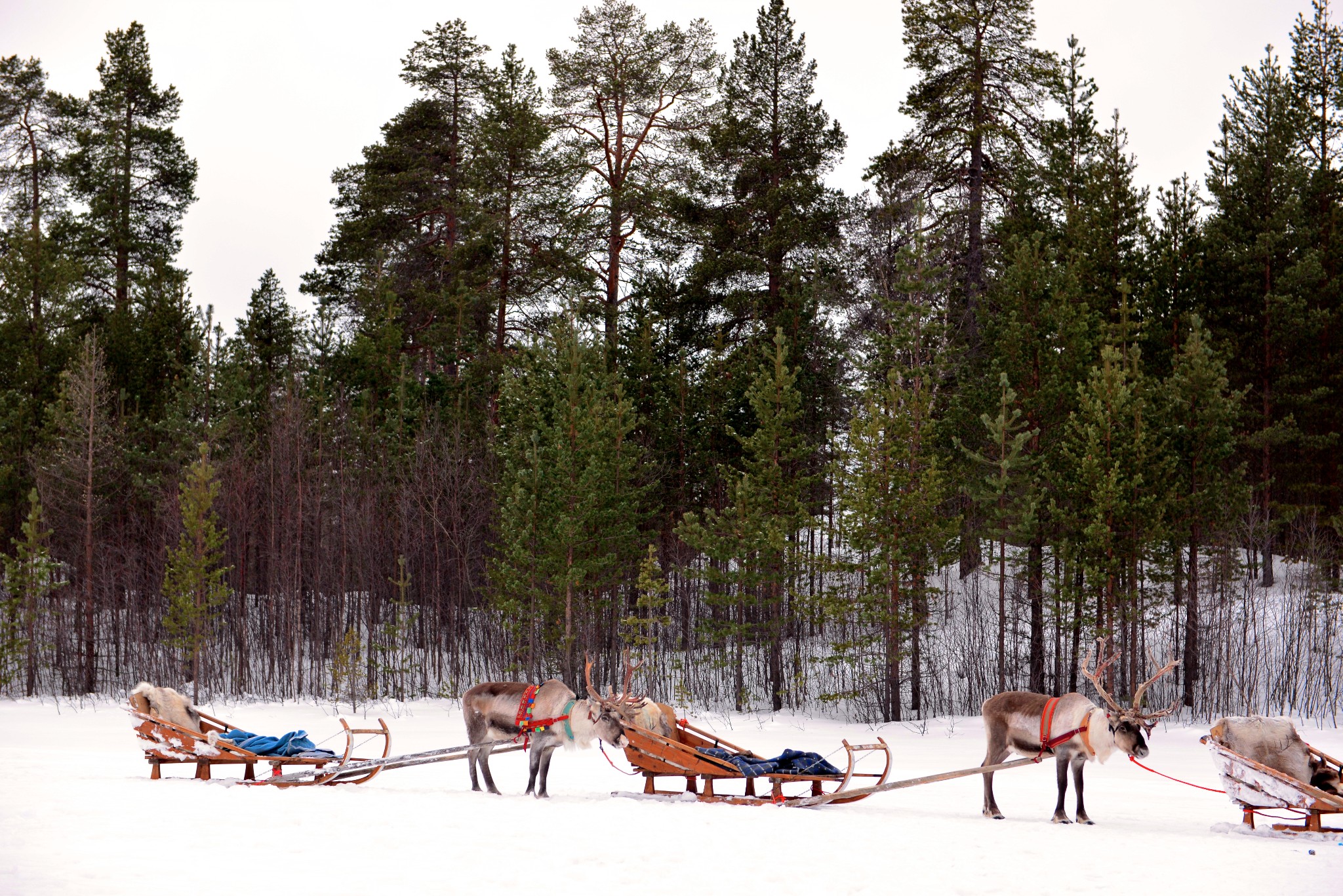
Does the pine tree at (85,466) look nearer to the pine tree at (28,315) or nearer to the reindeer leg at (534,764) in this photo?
the pine tree at (28,315)

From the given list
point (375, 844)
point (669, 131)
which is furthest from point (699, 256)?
point (375, 844)

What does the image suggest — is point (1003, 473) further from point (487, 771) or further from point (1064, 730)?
point (487, 771)

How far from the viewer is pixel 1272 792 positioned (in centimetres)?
906

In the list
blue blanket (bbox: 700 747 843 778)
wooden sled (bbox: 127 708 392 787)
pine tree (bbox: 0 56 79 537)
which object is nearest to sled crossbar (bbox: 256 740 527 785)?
wooden sled (bbox: 127 708 392 787)

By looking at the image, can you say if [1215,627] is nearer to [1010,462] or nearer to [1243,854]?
[1010,462]

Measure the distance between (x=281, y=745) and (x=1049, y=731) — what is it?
7.68m

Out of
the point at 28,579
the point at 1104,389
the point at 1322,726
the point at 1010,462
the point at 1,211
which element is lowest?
the point at 1322,726

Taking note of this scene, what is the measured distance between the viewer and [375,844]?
8.74m

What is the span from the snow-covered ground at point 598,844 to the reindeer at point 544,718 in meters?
0.50

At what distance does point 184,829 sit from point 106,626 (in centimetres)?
2612

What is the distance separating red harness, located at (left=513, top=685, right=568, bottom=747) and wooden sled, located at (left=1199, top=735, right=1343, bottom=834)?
19.5 ft

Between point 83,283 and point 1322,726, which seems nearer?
point 1322,726

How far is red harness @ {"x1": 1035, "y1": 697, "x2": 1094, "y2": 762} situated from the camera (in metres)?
9.83

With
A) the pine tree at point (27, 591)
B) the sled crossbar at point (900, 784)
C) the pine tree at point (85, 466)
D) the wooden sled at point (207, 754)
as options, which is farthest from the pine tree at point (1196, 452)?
the pine tree at point (27, 591)
